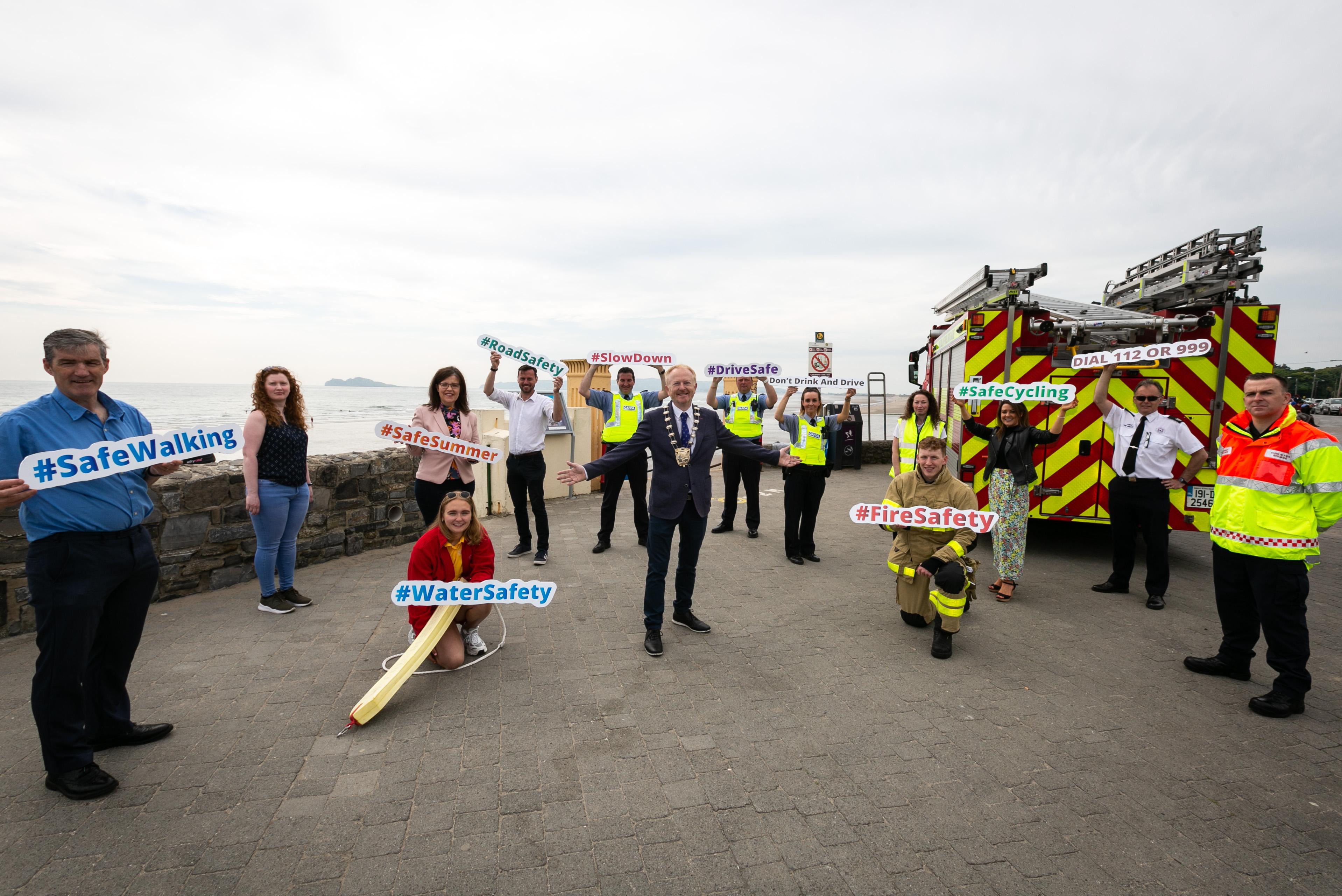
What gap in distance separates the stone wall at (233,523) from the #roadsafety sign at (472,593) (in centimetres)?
217

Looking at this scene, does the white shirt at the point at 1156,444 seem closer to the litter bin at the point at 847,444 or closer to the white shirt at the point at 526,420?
the white shirt at the point at 526,420

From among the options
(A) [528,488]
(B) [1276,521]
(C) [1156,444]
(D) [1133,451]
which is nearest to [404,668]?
(A) [528,488]

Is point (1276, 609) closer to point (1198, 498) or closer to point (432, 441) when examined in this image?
point (1198, 498)

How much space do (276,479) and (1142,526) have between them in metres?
7.10

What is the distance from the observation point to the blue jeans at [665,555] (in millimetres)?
4461

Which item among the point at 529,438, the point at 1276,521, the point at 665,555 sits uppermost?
the point at 529,438

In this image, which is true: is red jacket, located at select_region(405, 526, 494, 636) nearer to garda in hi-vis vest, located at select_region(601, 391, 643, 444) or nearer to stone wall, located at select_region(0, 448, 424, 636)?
stone wall, located at select_region(0, 448, 424, 636)

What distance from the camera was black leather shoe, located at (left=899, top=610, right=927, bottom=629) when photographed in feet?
15.9

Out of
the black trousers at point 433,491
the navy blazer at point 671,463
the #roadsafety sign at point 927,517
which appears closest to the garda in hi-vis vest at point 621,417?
the black trousers at point 433,491

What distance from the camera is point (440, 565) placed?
4.04 m

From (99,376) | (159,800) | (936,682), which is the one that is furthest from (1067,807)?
(99,376)

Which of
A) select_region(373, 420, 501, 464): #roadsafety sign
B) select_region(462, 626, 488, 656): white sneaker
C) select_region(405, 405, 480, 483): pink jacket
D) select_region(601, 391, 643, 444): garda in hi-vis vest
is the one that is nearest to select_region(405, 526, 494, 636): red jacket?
select_region(462, 626, 488, 656): white sneaker

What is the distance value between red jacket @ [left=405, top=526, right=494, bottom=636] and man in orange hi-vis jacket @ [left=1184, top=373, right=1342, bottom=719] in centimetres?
445

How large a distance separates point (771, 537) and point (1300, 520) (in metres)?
4.96
